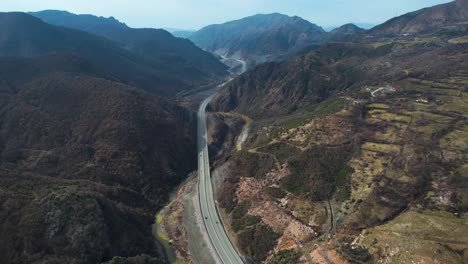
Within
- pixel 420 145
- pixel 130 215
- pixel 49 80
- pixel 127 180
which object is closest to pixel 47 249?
pixel 130 215

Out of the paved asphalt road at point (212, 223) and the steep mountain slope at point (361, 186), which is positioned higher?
the steep mountain slope at point (361, 186)

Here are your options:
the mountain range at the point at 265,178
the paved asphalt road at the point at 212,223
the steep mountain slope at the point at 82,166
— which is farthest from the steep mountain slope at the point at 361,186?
the steep mountain slope at the point at 82,166

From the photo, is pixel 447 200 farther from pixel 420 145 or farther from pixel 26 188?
pixel 26 188

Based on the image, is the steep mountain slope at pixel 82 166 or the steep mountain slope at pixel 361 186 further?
the steep mountain slope at pixel 82 166

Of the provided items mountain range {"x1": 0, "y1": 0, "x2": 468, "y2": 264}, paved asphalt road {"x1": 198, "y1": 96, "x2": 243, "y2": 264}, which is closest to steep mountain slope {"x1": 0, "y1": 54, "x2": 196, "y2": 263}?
mountain range {"x1": 0, "y1": 0, "x2": 468, "y2": 264}

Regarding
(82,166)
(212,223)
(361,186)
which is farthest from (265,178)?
(82,166)

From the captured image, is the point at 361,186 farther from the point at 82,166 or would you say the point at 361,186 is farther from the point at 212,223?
the point at 82,166

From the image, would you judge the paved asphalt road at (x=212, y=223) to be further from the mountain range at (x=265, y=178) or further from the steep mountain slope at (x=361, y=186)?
the steep mountain slope at (x=361, y=186)

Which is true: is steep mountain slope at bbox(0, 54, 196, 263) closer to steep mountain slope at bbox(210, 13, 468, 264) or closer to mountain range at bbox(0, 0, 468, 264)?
mountain range at bbox(0, 0, 468, 264)

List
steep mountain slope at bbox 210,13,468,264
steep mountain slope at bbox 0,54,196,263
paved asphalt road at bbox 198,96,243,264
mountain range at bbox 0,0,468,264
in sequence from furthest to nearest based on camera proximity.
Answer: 1. paved asphalt road at bbox 198,96,243,264
2. steep mountain slope at bbox 0,54,196,263
3. mountain range at bbox 0,0,468,264
4. steep mountain slope at bbox 210,13,468,264
